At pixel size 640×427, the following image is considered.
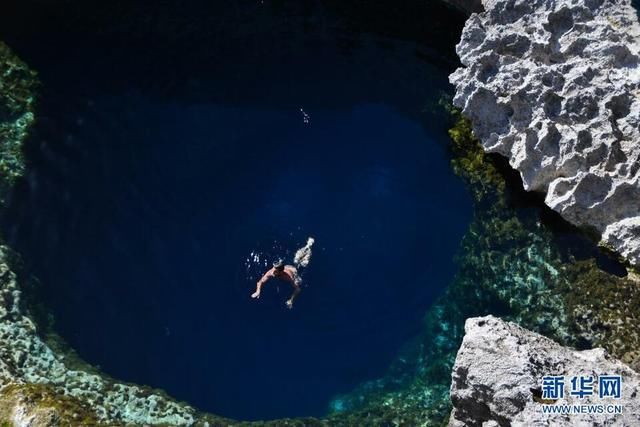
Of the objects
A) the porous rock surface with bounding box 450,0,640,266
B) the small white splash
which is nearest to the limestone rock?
the porous rock surface with bounding box 450,0,640,266

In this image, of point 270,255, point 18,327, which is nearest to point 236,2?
point 270,255

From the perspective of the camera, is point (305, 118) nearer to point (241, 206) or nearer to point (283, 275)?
point (241, 206)

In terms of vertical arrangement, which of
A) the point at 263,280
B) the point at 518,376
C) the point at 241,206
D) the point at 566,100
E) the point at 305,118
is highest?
the point at 305,118

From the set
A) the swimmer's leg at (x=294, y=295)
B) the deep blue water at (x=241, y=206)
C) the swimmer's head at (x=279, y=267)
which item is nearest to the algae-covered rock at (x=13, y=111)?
the deep blue water at (x=241, y=206)

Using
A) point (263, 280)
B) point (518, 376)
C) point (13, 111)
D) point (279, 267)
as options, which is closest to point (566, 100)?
point (518, 376)

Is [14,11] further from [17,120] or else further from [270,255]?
[270,255]

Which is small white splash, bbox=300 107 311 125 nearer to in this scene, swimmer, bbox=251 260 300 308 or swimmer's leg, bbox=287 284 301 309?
swimmer, bbox=251 260 300 308
